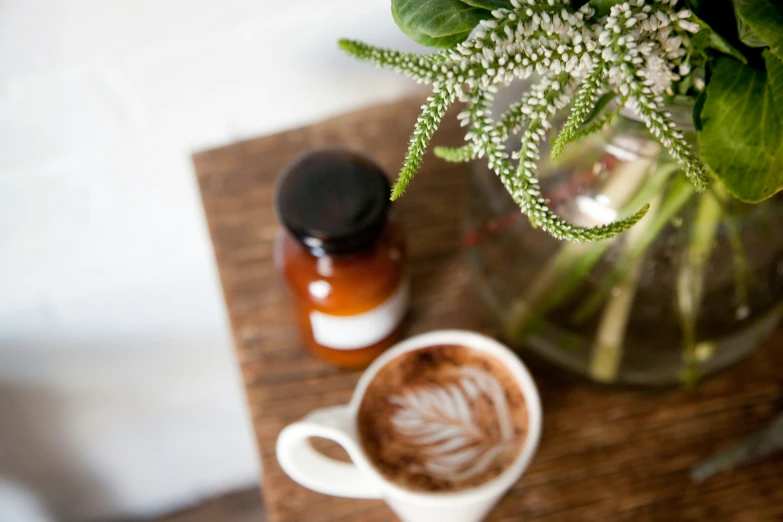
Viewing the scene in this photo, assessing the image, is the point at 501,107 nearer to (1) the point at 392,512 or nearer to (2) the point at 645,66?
(2) the point at 645,66

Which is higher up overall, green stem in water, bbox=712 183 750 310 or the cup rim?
green stem in water, bbox=712 183 750 310

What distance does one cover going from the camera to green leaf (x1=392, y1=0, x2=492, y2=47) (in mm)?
267

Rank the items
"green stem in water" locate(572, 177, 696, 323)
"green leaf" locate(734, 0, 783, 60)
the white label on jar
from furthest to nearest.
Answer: the white label on jar → "green stem in water" locate(572, 177, 696, 323) → "green leaf" locate(734, 0, 783, 60)

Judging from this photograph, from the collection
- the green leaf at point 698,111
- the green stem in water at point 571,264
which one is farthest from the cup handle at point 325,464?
the green leaf at point 698,111

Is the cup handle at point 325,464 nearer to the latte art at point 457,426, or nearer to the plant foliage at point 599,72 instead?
the latte art at point 457,426

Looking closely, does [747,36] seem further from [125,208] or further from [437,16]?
[125,208]

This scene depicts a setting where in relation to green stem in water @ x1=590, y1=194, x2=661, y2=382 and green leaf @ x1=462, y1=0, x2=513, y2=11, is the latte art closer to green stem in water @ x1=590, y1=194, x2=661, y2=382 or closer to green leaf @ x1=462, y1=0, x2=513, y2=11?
green stem in water @ x1=590, y1=194, x2=661, y2=382

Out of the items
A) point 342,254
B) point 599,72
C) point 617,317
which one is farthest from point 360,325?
point 599,72

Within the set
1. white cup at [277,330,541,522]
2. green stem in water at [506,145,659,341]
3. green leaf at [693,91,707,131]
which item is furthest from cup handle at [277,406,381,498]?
green leaf at [693,91,707,131]

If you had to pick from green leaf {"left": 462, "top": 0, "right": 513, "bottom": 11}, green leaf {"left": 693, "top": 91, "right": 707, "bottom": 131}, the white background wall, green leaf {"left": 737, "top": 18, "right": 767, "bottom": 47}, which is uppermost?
green leaf {"left": 737, "top": 18, "right": 767, "bottom": 47}

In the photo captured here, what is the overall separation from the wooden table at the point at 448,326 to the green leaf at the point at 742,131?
10.2 inches

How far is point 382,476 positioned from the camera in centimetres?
41

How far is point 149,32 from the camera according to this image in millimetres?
484

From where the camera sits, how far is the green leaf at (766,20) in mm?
236
